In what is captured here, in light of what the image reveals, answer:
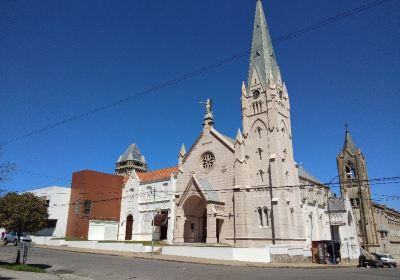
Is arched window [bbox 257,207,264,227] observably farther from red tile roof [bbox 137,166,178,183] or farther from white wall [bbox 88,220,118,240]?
white wall [bbox 88,220,118,240]

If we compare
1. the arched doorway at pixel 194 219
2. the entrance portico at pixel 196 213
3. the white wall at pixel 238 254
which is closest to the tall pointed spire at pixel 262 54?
the entrance portico at pixel 196 213

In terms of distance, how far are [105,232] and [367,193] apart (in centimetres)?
5333

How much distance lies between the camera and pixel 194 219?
40594mm

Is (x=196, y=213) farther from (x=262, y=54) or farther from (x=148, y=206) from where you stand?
(x=262, y=54)

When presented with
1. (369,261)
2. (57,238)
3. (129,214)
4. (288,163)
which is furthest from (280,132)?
(57,238)

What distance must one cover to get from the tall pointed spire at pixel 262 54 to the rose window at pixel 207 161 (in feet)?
36.7

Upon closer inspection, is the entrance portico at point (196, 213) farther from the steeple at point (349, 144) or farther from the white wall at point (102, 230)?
the steeple at point (349, 144)

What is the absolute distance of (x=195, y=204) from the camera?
4019cm

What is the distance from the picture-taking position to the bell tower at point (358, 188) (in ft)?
211

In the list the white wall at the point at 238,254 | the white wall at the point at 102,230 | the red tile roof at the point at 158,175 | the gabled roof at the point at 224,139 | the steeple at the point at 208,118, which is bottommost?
the white wall at the point at 238,254

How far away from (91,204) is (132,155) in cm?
3273

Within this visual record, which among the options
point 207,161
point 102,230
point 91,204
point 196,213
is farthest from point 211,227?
point 91,204

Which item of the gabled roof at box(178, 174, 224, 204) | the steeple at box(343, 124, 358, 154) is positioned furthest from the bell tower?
the gabled roof at box(178, 174, 224, 204)

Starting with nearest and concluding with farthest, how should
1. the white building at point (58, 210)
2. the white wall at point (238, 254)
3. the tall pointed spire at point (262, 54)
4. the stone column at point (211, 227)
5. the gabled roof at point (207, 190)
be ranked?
the white wall at point (238, 254) < the stone column at point (211, 227) < the gabled roof at point (207, 190) < the tall pointed spire at point (262, 54) < the white building at point (58, 210)
